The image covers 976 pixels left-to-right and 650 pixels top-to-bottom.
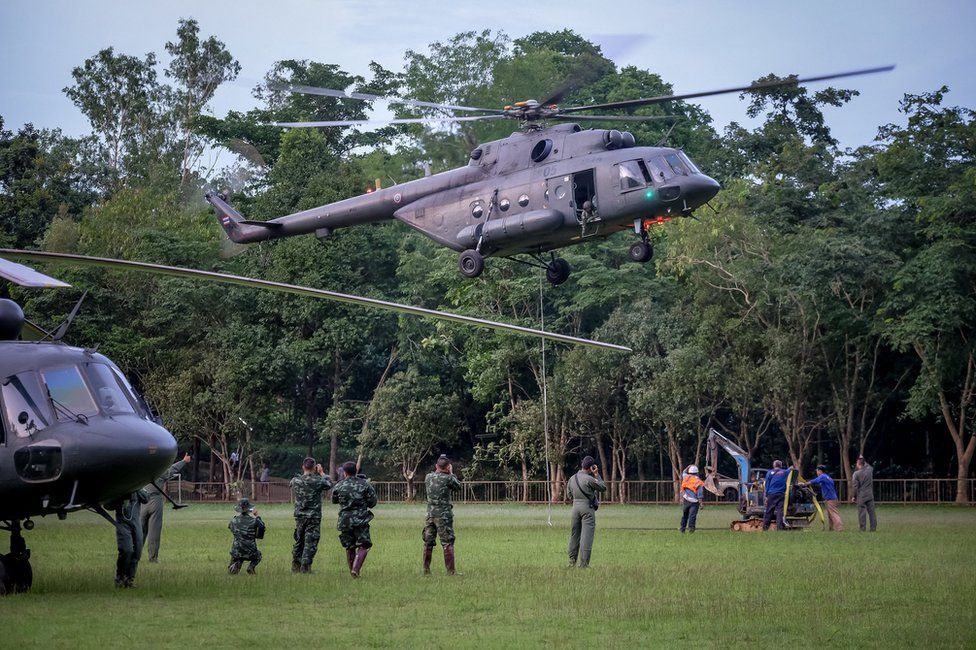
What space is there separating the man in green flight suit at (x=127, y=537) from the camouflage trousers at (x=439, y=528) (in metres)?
3.45

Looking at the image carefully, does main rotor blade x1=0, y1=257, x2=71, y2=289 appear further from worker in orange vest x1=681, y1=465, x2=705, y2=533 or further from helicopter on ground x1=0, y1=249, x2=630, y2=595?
worker in orange vest x1=681, y1=465, x2=705, y2=533

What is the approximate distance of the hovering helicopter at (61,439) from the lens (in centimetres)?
1379

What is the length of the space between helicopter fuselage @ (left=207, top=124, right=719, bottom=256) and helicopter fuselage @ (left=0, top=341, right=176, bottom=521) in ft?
29.5

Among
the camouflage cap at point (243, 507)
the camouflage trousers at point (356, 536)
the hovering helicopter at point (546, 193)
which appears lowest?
the camouflage trousers at point (356, 536)

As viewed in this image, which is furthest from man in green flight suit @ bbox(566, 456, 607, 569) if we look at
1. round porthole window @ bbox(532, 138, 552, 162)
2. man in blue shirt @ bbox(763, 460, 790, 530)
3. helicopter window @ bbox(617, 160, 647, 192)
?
man in blue shirt @ bbox(763, 460, 790, 530)

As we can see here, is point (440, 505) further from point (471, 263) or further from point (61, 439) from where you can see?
point (471, 263)

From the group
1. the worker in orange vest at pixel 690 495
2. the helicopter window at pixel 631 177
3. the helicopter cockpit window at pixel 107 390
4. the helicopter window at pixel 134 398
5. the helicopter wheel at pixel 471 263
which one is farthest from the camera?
the worker in orange vest at pixel 690 495

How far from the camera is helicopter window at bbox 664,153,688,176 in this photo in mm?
21359

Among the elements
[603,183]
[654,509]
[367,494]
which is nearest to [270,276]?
[654,509]

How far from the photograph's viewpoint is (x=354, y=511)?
16141mm

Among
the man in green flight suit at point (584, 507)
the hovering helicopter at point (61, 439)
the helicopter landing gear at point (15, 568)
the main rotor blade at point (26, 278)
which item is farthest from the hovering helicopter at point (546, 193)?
the helicopter landing gear at point (15, 568)

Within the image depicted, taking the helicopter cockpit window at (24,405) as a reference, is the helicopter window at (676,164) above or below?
above

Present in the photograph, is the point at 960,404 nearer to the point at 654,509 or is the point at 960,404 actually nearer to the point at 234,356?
the point at 654,509

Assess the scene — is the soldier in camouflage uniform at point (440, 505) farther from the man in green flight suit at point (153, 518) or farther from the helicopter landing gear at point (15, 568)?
the helicopter landing gear at point (15, 568)
